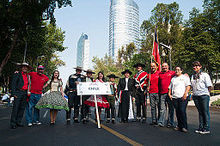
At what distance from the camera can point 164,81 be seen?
22.7ft

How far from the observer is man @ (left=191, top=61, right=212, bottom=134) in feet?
19.0

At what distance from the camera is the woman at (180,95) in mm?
6117

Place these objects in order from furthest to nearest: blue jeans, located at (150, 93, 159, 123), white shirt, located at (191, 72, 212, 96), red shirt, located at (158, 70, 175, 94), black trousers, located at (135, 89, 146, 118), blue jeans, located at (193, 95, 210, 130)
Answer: black trousers, located at (135, 89, 146, 118), blue jeans, located at (150, 93, 159, 123), red shirt, located at (158, 70, 175, 94), white shirt, located at (191, 72, 212, 96), blue jeans, located at (193, 95, 210, 130)

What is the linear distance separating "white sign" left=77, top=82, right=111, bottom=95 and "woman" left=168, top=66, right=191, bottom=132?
227 cm

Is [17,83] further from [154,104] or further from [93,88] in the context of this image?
[154,104]

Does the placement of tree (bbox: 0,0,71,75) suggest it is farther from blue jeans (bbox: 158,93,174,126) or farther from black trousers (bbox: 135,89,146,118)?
blue jeans (bbox: 158,93,174,126)

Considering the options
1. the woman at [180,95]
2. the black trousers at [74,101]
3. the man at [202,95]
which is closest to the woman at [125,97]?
the black trousers at [74,101]

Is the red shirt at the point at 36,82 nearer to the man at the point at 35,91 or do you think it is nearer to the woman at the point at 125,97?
the man at the point at 35,91

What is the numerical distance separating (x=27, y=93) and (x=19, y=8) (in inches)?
328

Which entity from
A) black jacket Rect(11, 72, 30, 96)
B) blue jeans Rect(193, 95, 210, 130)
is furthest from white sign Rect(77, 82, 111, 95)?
blue jeans Rect(193, 95, 210, 130)

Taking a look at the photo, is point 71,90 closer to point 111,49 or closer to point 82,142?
point 82,142

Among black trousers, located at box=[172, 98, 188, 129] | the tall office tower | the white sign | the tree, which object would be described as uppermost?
the tall office tower

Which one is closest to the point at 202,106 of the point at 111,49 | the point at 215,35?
the point at 215,35

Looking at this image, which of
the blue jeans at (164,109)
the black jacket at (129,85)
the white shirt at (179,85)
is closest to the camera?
the white shirt at (179,85)
